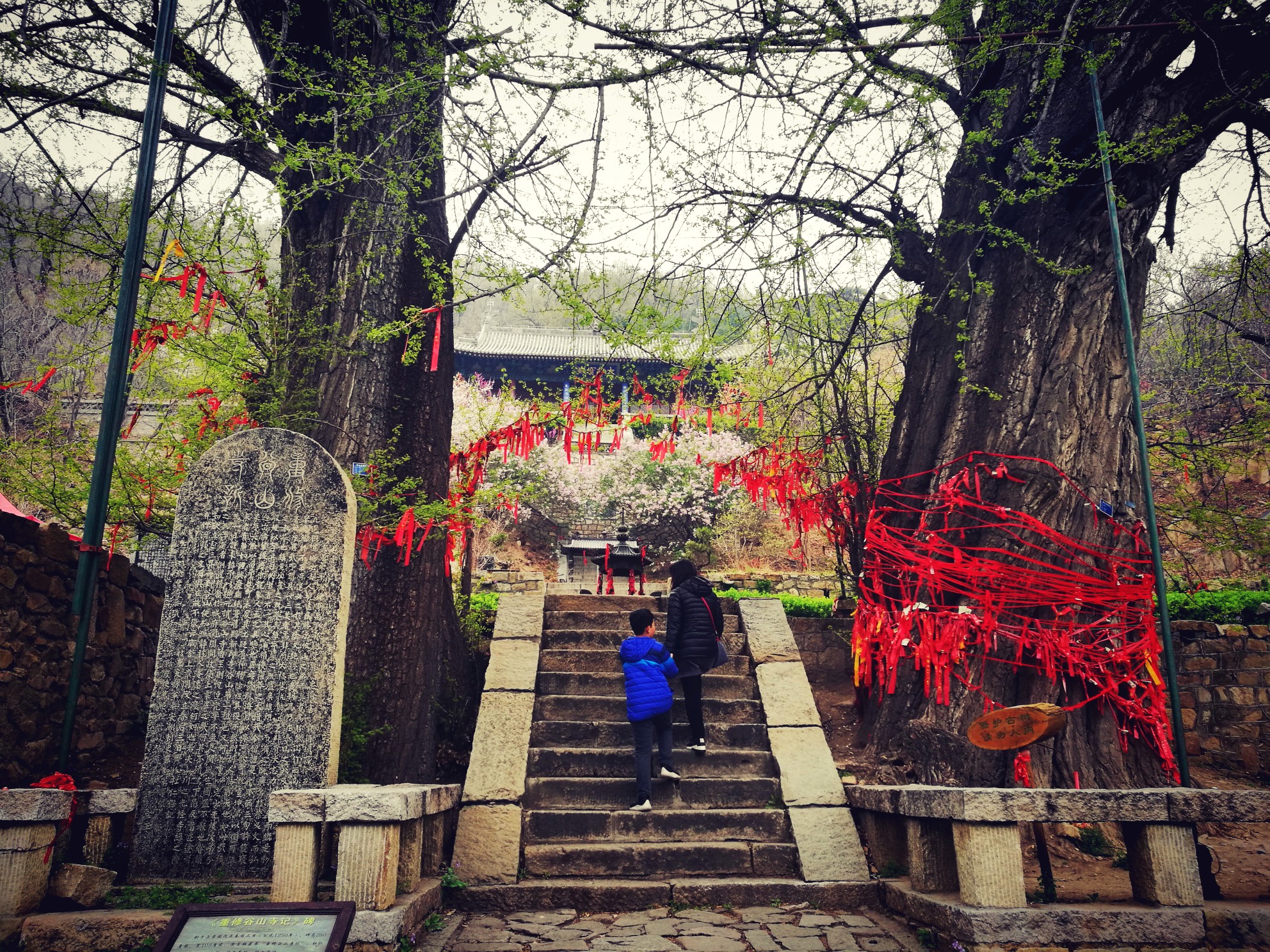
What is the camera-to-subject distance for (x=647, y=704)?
18.0 ft

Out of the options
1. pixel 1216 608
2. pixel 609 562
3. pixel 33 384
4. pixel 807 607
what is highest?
pixel 33 384

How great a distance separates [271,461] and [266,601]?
0.84m

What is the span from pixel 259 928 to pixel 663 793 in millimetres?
3484

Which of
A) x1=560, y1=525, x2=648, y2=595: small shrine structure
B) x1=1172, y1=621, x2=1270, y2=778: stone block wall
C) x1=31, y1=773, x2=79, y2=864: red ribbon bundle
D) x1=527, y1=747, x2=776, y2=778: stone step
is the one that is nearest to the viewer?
x1=31, y1=773, x2=79, y2=864: red ribbon bundle

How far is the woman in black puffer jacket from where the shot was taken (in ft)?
19.8

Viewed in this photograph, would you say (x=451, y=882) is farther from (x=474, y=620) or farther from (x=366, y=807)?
(x=474, y=620)

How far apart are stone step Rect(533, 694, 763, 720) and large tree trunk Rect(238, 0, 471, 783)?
37.9 inches

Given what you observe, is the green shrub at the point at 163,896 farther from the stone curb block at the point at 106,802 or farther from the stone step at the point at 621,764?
the stone step at the point at 621,764

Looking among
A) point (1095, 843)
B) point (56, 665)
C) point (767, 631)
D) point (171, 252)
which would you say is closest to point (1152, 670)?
point (1095, 843)

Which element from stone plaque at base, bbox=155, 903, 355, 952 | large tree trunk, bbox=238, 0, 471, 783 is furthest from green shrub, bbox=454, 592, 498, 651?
stone plaque at base, bbox=155, 903, 355, 952

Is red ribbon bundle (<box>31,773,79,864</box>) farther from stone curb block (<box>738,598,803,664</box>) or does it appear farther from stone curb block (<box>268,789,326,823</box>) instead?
stone curb block (<box>738,598,803,664</box>)

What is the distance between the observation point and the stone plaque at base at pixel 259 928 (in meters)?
2.61

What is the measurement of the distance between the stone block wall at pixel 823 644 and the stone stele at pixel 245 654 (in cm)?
571

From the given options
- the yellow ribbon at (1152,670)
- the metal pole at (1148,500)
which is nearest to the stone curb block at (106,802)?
the metal pole at (1148,500)
